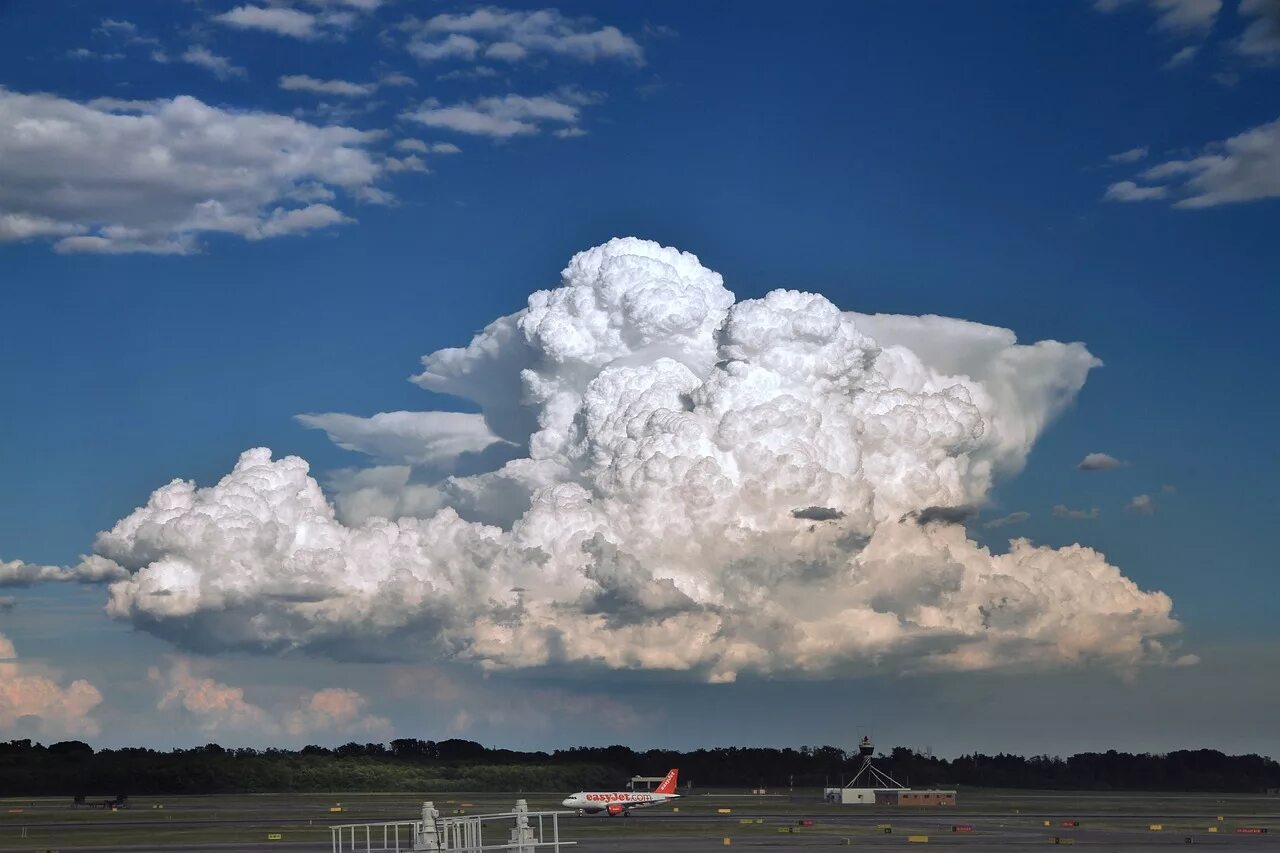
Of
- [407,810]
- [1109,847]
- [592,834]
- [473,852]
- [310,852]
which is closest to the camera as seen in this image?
[473,852]

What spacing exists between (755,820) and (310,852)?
2914 inches

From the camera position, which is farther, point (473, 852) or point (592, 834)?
point (592, 834)

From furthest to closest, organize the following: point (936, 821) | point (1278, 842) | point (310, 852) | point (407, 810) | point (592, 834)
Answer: point (407, 810)
point (936, 821)
point (592, 834)
point (1278, 842)
point (310, 852)

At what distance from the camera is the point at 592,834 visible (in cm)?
14412

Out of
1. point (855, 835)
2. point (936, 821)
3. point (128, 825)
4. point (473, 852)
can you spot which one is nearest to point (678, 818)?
point (936, 821)

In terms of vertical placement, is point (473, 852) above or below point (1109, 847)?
above

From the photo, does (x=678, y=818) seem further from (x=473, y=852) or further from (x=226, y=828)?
(x=473, y=852)

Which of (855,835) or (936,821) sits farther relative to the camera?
(936,821)

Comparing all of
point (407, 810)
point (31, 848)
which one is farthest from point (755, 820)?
point (31, 848)

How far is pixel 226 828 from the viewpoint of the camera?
152 metres

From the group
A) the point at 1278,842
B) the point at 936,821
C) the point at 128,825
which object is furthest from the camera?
the point at 936,821

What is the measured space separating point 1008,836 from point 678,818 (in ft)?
176

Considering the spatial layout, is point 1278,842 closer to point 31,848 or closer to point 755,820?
point 755,820

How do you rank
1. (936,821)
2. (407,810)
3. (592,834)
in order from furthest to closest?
(407,810) < (936,821) < (592,834)
